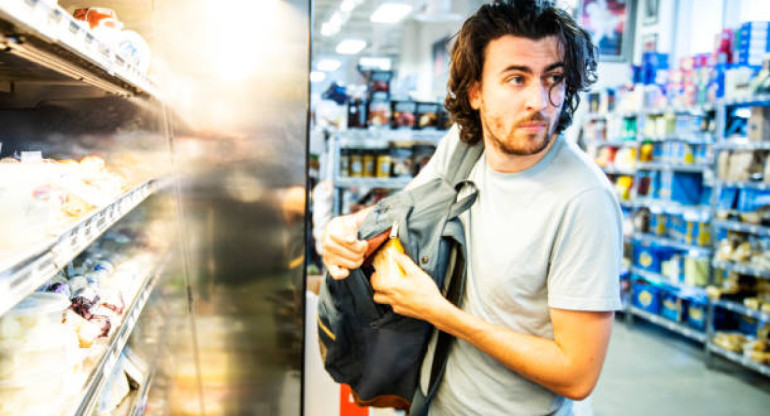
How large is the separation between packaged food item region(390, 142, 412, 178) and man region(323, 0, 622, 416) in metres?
2.82

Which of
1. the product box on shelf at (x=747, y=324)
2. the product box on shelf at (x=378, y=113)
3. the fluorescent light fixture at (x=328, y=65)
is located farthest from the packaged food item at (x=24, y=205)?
the fluorescent light fixture at (x=328, y=65)

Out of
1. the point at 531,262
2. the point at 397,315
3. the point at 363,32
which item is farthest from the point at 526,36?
the point at 363,32

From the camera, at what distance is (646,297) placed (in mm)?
6238

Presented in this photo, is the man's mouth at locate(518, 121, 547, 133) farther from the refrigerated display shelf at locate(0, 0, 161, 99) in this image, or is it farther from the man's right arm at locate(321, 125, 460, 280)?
the refrigerated display shelf at locate(0, 0, 161, 99)

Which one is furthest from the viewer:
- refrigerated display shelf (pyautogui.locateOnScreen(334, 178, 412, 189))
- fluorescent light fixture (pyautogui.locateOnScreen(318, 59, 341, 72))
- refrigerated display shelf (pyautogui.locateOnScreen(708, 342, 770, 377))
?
fluorescent light fixture (pyautogui.locateOnScreen(318, 59, 341, 72))

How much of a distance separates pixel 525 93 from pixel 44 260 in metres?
1.03

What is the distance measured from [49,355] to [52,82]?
32.5 inches

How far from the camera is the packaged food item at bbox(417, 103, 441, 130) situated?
4.46 metres

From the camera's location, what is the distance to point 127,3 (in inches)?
91.8

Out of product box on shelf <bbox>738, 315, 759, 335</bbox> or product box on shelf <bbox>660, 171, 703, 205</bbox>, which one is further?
product box on shelf <bbox>660, 171, 703, 205</bbox>

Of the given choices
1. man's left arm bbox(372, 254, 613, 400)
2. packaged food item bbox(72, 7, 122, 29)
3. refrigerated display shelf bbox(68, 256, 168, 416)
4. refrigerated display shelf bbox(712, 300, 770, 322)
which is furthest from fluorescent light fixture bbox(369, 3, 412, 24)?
man's left arm bbox(372, 254, 613, 400)

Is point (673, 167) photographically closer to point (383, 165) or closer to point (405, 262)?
point (383, 165)

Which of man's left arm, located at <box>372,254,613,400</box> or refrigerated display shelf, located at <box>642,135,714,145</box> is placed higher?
refrigerated display shelf, located at <box>642,135,714,145</box>

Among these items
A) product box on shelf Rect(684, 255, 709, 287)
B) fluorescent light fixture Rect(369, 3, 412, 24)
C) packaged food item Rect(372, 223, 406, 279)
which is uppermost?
fluorescent light fixture Rect(369, 3, 412, 24)
